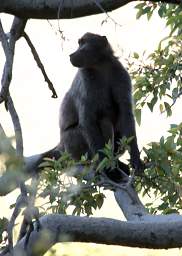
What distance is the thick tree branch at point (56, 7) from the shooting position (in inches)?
115

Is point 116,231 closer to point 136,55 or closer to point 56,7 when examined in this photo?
point 56,7

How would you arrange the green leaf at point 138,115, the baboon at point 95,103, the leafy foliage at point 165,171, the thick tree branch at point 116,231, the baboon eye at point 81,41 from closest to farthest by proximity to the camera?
1. the thick tree branch at point 116,231
2. the leafy foliage at point 165,171
3. the green leaf at point 138,115
4. the baboon at point 95,103
5. the baboon eye at point 81,41

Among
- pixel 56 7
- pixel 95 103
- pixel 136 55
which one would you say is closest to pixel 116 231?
pixel 56 7

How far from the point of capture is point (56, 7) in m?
2.93

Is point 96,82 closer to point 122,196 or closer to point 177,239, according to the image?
point 122,196

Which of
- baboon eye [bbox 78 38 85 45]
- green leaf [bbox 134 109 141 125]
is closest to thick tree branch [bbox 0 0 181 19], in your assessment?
green leaf [bbox 134 109 141 125]

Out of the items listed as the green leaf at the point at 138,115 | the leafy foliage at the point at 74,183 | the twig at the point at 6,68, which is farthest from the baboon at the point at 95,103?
the twig at the point at 6,68

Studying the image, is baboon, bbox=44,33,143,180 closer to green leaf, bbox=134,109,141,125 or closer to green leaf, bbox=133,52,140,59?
green leaf, bbox=134,109,141,125

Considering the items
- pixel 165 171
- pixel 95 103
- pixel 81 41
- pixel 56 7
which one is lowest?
pixel 165 171

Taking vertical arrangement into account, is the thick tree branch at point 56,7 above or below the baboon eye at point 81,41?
above

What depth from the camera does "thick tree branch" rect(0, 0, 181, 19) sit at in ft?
9.56

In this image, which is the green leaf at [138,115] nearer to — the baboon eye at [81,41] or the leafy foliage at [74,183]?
the baboon eye at [81,41]

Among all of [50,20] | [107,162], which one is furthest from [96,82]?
[50,20]

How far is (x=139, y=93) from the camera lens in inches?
211
